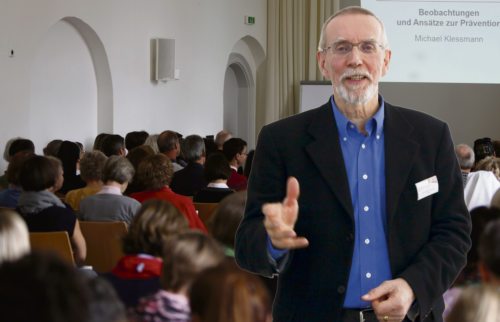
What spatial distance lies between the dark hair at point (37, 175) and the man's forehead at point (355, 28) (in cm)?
331

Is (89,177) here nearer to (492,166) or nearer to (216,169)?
(216,169)

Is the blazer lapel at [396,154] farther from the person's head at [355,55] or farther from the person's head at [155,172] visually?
the person's head at [155,172]

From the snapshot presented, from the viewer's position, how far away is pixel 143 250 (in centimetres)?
381

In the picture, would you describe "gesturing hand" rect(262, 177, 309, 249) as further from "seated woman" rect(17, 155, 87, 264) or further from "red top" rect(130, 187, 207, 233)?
"red top" rect(130, 187, 207, 233)

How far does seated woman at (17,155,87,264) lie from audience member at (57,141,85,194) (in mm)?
2308

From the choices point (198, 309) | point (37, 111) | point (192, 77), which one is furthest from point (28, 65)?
point (198, 309)

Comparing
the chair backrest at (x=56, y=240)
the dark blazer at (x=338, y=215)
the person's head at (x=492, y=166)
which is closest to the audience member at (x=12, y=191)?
the chair backrest at (x=56, y=240)

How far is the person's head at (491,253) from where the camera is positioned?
158cm

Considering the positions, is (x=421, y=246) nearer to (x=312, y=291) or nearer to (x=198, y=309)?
(x=312, y=291)

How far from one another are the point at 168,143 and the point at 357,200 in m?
6.59

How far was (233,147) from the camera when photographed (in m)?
9.16

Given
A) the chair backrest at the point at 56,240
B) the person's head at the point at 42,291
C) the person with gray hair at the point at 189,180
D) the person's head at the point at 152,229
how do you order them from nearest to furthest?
1. the person's head at the point at 42,291
2. the person's head at the point at 152,229
3. the chair backrest at the point at 56,240
4. the person with gray hair at the point at 189,180

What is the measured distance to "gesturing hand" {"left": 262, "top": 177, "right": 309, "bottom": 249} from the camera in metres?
2.10

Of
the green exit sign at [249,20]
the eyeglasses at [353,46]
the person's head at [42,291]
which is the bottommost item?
the person's head at [42,291]
